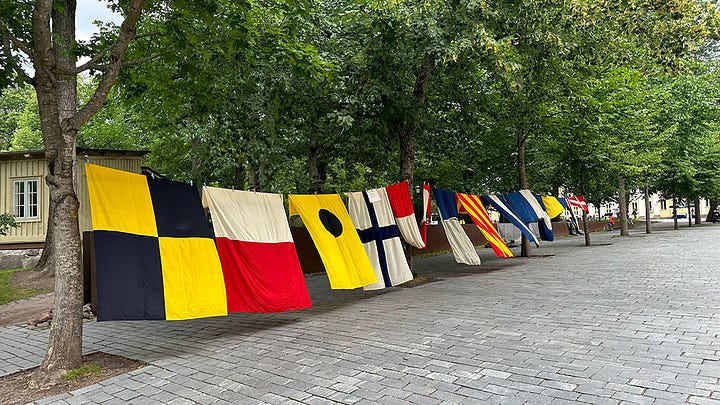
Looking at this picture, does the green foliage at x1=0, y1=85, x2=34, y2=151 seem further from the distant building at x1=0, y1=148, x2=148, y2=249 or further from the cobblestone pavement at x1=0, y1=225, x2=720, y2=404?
the cobblestone pavement at x1=0, y1=225, x2=720, y2=404

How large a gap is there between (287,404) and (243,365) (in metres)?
1.31

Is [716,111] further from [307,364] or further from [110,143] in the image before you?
[110,143]

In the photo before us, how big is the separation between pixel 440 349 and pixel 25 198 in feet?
53.6

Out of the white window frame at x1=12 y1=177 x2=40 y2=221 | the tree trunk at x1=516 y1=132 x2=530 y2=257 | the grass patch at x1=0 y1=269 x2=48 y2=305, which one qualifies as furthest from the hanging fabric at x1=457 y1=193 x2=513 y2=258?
the white window frame at x1=12 y1=177 x2=40 y2=221

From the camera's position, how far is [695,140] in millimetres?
24828

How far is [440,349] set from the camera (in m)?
5.36

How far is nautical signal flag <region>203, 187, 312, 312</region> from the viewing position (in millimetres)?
6680

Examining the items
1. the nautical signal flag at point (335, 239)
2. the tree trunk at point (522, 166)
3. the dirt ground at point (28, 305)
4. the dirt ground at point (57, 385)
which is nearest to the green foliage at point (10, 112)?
the dirt ground at point (28, 305)

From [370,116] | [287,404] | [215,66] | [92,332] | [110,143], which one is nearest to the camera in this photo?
[287,404]

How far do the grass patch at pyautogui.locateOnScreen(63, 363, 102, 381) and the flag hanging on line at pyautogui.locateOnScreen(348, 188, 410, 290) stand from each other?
4.90 meters

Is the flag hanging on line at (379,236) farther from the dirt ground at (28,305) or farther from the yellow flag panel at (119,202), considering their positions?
the dirt ground at (28,305)

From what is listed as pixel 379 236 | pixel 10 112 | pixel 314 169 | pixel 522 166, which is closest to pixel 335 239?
pixel 379 236

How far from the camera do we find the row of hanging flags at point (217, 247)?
552 cm

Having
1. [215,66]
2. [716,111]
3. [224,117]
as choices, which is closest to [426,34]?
[215,66]
